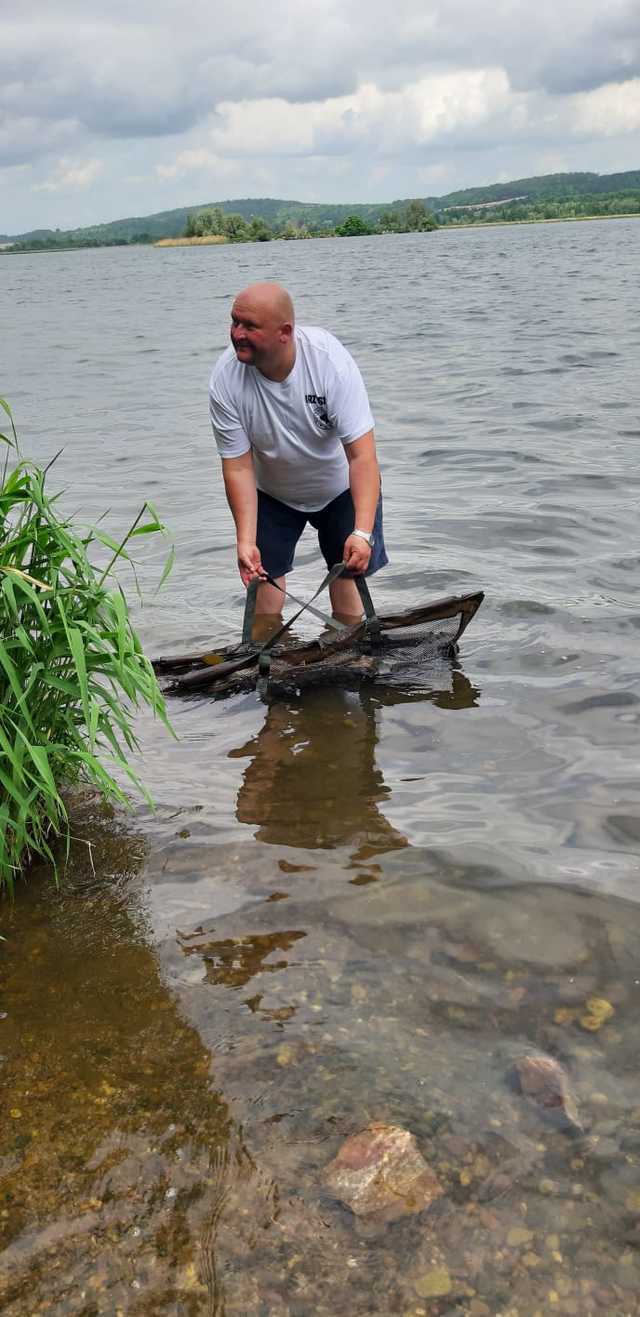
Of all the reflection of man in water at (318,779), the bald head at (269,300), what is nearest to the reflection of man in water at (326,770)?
the reflection of man in water at (318,779)

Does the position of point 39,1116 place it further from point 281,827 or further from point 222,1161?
point 281,827

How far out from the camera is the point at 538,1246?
238 cm

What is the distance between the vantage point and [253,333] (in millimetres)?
5012

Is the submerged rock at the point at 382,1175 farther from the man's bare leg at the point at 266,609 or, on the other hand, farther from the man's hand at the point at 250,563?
the man's bare leg at the point at 266,609

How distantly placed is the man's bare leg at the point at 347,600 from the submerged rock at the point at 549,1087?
3.77 m

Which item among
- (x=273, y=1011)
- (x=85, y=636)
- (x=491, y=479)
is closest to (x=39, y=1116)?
(x=273, y=1011)

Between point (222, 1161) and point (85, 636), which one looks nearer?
point (222, 1161)

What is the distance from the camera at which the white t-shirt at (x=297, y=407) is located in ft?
17.4

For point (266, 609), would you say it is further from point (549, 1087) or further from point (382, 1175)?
point (382, 1175)

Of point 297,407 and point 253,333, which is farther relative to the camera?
point 297,407

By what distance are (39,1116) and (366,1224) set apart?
2.95ft

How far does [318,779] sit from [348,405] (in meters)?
1.90

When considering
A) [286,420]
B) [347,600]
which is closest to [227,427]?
[286,420]

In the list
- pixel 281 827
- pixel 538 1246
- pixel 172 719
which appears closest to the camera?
pixel 538 1246
